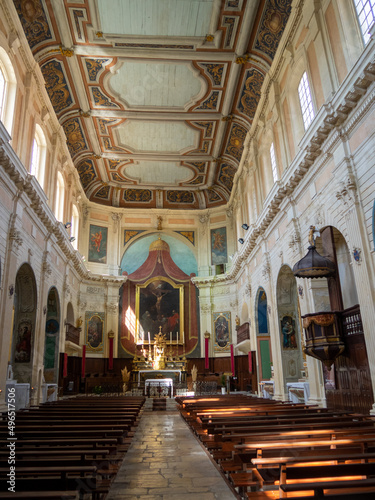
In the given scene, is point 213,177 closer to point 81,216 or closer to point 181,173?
point 181,173

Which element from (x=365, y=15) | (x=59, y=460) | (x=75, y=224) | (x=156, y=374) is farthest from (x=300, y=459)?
(x=75, y=224)

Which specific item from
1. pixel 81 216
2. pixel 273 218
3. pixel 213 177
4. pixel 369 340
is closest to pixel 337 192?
pixel 369 340

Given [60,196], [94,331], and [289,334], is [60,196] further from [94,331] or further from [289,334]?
[289,334]

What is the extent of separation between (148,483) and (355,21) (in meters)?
10.1

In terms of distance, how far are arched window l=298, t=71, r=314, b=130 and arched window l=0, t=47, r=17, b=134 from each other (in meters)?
8.82

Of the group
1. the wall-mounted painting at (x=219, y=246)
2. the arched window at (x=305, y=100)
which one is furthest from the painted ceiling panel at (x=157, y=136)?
the arched window at (x=305, y=100)

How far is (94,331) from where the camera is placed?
906 inches

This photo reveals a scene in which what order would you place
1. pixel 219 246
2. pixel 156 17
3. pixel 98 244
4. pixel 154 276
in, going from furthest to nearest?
1. pixel 219 246
2. pixel 154 276
3. pixel 98 244
4. pixel 156 17

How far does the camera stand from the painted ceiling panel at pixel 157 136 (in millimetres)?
19359

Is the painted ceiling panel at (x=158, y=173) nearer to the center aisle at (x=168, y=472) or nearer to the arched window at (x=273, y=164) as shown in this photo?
the arched window at (x=273, y=164)

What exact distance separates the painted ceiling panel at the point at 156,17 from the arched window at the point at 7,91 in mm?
3482

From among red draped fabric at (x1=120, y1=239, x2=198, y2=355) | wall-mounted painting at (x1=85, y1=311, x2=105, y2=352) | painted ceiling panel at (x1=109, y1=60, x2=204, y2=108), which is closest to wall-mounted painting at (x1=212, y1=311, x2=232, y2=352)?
red draped fabric at (x1=120, y1=239, x2=198, y2=355)

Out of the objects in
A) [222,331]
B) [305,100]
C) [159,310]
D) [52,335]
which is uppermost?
[305,100]

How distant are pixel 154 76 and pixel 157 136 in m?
4.29
